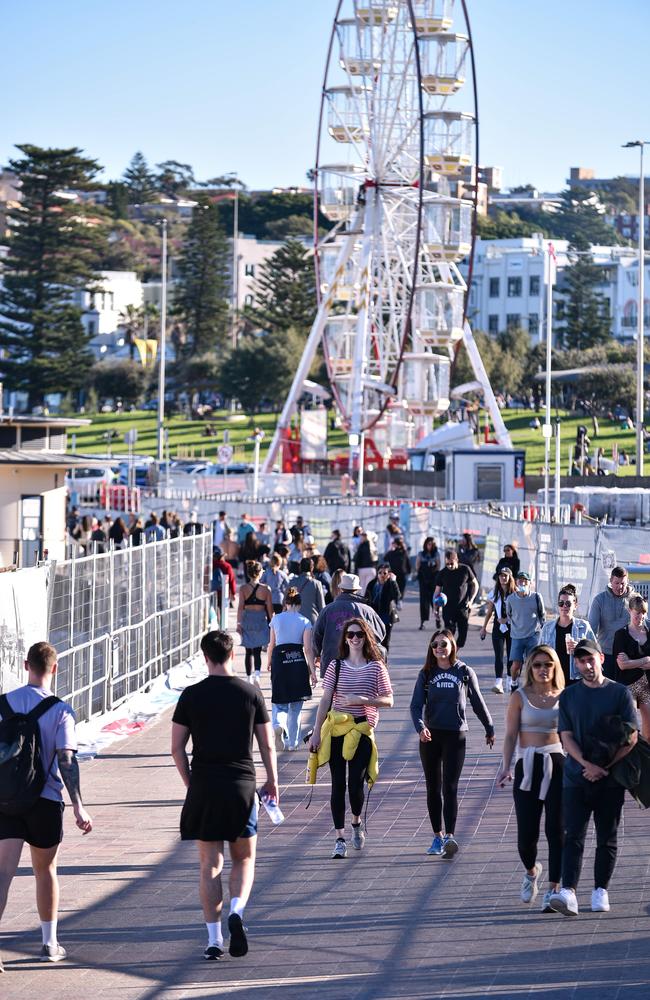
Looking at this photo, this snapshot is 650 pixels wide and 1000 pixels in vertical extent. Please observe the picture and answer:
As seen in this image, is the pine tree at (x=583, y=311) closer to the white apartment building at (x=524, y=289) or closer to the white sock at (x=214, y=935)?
the white apartment building at (x=524, y=289)

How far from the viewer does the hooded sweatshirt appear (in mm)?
13734

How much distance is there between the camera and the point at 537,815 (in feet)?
30.8

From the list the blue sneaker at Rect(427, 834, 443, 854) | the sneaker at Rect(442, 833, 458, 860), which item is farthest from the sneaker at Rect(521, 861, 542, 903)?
the blue sneaker at Rect(427, 834, 443, 854)

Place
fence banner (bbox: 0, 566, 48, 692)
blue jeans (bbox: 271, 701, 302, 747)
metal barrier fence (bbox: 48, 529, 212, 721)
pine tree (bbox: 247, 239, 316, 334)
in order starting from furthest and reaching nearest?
pine tree (bbox: 247, 239, 316, 334) → metal barrier fence (bbox: 48, 529, 212, 721) → blue jeans (bbox: 271, 701, 302, 747) → fence banner (bbox: 0, 566, 48, 692)

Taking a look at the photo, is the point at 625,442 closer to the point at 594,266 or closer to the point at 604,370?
the point at 604,370

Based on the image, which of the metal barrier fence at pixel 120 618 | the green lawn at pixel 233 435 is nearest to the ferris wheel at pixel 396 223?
the green lawn at pixel 233 435

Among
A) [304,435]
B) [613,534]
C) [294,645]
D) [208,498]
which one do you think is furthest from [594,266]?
[294,645]

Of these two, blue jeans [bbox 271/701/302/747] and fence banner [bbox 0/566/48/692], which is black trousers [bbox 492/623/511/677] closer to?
blue jeans [bbox 271/701/302/747]

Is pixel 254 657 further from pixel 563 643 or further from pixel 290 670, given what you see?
pixel 563 643

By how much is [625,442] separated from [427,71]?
95.8 feet

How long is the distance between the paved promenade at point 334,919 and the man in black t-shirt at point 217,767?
428mm

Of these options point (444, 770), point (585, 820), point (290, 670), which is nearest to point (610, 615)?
point (290, 670)

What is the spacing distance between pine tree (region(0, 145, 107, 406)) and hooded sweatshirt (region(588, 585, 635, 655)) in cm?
8158

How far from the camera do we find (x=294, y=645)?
14.1 metres
